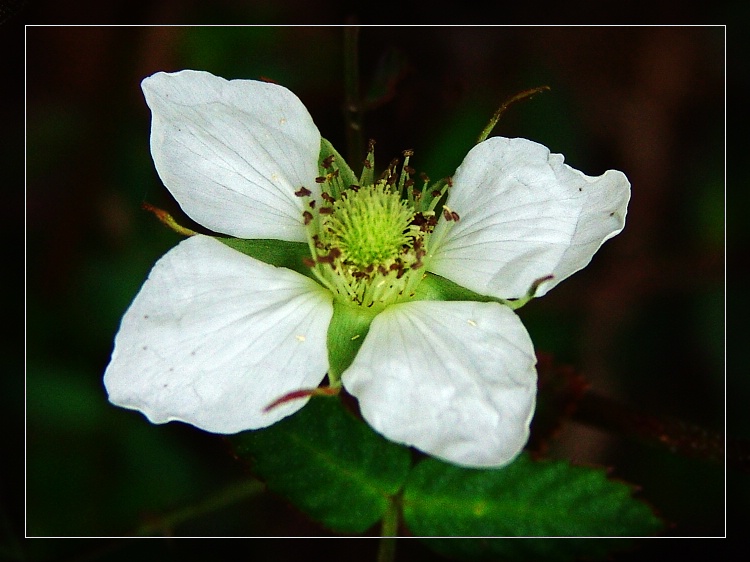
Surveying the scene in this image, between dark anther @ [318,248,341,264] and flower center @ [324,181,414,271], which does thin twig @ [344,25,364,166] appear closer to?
flower center @ [324,181,414,271]

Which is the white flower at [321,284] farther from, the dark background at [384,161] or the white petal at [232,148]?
the dark background at [384,161]

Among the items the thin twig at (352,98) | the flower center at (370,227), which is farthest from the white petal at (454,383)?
the thin twig at (352,98)

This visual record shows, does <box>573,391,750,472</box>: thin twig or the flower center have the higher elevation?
the flower center

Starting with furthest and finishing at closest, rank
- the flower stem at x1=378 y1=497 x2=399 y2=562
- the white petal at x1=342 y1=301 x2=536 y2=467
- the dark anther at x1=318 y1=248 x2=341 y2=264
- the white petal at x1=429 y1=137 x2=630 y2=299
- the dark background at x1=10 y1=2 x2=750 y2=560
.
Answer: the dark background at x1=10 y1=2 x2=750 y2=560 → the flower stem at x1=378 y1=497 x2=399 y2=562 → the dark anther at x1=318 y1=248 x2=341 y2=264 → the white petal at x1=429 y1=137 x2=630 y2=299 → the white petal at x1=342 y1=301 x2=536 y2=467

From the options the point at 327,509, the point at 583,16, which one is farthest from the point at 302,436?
the point at 583,16

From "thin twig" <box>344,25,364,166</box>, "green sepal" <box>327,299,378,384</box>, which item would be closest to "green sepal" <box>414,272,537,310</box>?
"green sepal" <box>327,299,378,384</box>

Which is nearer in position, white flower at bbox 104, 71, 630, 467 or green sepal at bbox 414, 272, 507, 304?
white flower at bbox 104, 71, 630, 467

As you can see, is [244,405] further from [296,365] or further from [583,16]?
[583,16]
